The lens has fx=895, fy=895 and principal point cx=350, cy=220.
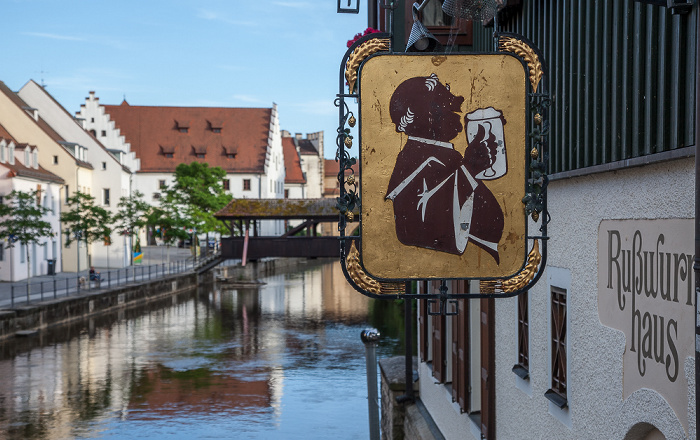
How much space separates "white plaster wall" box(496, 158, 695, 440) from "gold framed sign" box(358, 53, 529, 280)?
74cm

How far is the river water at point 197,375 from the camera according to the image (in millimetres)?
18984

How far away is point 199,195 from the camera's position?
64000 mm

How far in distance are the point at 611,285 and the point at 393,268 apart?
57.4 inches

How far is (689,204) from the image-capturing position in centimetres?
406

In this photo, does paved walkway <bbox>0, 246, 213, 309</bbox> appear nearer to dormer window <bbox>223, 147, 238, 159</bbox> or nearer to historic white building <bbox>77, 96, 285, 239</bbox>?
historic white building <bbox>77, 96, 285, 239</bbox>

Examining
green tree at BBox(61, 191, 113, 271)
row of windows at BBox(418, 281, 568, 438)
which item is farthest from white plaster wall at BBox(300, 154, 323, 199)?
row of windows at BBox(418, 281, 568, 438)

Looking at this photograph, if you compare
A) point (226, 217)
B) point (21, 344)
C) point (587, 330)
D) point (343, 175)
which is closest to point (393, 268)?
point (343, 175)

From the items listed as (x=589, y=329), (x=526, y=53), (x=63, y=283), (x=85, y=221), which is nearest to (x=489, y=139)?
(x=526, y=53)

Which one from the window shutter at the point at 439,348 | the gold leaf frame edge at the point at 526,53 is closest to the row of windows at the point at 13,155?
the window shutter at the point at 439,348

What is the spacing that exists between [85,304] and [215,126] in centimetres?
4986

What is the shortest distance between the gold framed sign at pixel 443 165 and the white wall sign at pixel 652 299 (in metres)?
0.67

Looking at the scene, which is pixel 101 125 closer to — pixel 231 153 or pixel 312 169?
pixel 231 153

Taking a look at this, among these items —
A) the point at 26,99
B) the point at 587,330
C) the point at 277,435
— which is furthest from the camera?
the point at 26,99

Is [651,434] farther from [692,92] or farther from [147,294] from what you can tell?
[147,294]
